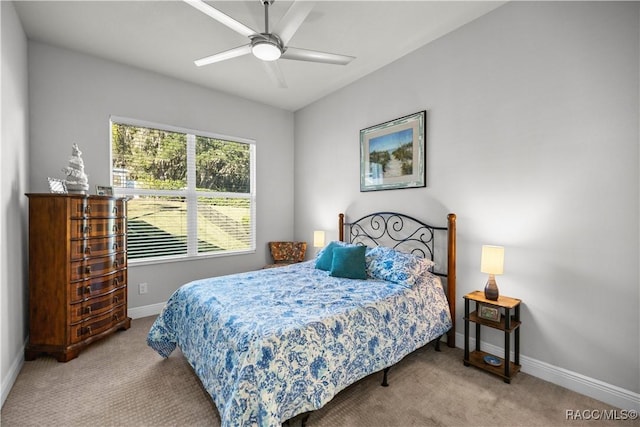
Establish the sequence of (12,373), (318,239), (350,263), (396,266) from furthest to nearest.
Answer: (318,239) < (350,263) < (396,266) < (12,373)

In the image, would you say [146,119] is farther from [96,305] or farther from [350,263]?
[350,263]

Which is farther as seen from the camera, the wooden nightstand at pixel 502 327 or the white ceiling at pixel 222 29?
the white ceiling at pixel 222 29

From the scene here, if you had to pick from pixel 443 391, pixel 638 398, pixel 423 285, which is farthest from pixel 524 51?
pixel 443 391

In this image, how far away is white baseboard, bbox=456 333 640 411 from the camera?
1.83 meters

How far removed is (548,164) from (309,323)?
214 cm

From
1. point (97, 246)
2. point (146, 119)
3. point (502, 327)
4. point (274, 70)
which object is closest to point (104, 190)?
point (97, 246)

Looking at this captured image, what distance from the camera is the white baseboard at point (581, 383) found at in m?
1.83

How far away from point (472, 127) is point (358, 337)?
2.12m

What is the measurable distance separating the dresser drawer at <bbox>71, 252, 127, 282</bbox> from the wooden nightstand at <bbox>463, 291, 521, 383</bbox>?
333 centimetres

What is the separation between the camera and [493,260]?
7.20ft

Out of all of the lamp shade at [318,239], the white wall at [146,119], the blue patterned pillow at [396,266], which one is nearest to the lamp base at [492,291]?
the blue patterned pillow at [396,266]

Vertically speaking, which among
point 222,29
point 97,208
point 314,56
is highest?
point 222,29

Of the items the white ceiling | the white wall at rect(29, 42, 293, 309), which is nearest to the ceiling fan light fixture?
the white ceiling

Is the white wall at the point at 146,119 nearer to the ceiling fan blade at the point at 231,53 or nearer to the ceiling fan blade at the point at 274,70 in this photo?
the ceiling fan blade at the point at 231,53
